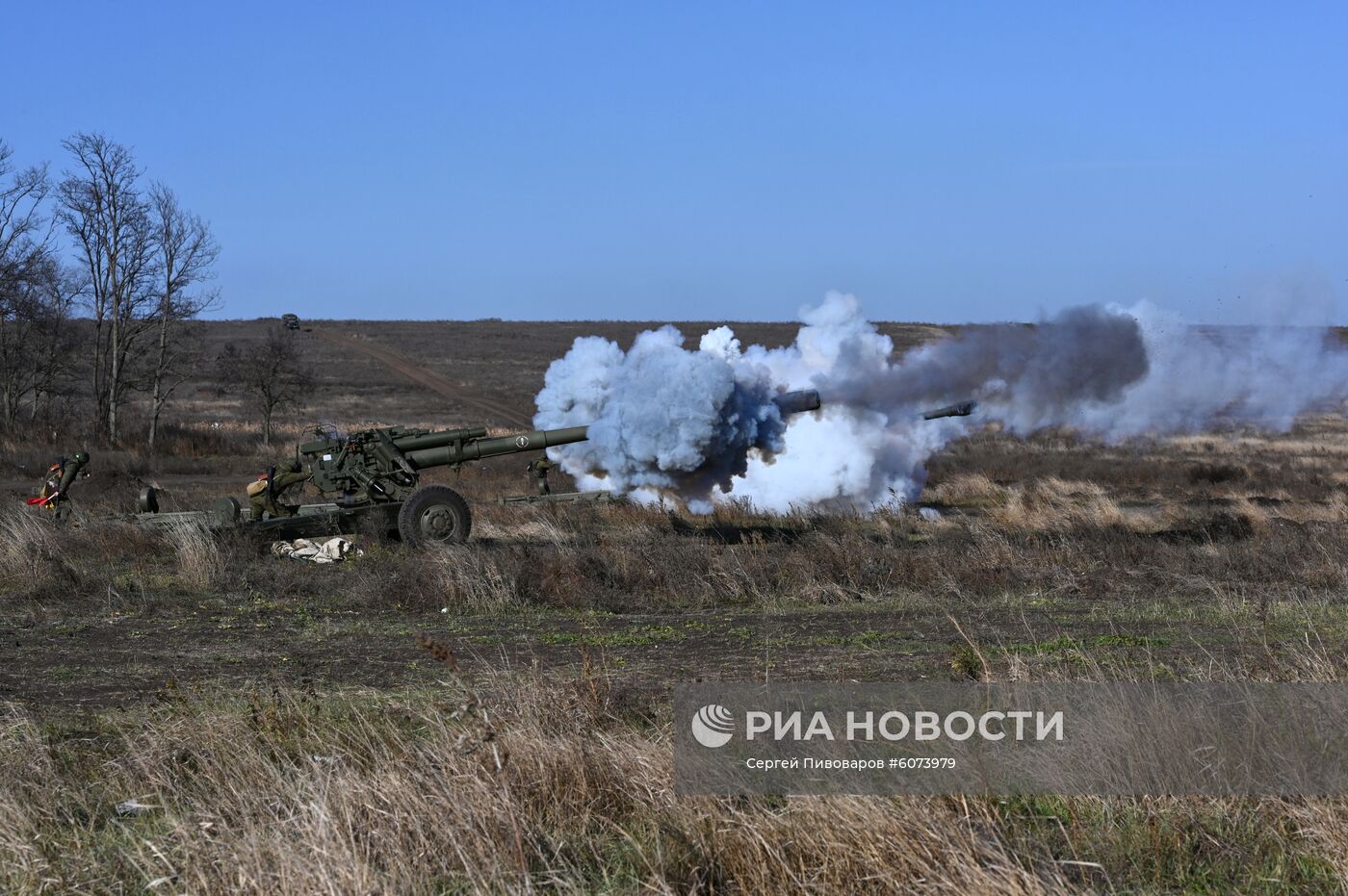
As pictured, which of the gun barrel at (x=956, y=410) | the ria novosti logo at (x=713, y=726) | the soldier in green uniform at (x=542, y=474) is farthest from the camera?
Answer: the soldier in green uniform at (x=542, y=474)

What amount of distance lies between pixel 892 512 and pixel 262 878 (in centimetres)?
1990

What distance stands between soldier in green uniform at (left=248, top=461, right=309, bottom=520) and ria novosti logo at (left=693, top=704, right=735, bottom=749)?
42.6 feet

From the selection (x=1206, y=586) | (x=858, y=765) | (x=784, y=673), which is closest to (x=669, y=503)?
(x=1206, y=586)

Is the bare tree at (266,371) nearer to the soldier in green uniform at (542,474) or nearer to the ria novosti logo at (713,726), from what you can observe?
the soldier in green uniform at (542,474)

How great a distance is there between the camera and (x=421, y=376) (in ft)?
284

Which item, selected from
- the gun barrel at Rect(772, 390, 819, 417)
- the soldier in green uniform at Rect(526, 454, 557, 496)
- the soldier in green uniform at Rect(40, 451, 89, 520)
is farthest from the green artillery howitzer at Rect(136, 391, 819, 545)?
the gun barrel at Rect(772, 390, 819, 417)

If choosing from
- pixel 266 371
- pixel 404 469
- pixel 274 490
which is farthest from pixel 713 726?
pixel 266 371

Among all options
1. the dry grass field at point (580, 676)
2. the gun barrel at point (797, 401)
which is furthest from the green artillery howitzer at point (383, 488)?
the gun barrel at point (797, 401)

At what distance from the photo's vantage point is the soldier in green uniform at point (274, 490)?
19141 millimetres

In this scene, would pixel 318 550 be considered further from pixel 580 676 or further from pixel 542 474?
pixel 580 676

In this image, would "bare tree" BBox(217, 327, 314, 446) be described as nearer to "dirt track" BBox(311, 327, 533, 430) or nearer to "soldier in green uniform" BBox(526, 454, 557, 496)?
"dirt track" BBox(311, 327, 533, 430)

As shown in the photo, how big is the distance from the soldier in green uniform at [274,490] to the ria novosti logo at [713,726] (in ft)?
42.6

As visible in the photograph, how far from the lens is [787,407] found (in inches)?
924

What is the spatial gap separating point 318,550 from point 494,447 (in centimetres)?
455
